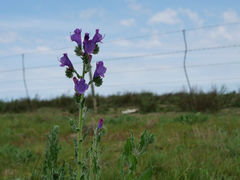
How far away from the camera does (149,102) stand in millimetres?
11398

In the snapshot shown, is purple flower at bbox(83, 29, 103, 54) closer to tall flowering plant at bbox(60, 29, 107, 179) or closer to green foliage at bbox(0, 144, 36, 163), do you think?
tall flowering plant at bbox(60, 29, 107, 179)

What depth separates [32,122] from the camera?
886 centimetres

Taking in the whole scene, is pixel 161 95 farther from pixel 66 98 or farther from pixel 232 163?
pixel 232 163

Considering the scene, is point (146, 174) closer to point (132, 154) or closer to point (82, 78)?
point (132, 154)

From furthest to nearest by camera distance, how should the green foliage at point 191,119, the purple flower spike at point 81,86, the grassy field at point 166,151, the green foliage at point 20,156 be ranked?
the green foliage at point 191,119
the green foliage at point 20,156
the grassy field at point 166,151
the purple flower spike at point 81,86

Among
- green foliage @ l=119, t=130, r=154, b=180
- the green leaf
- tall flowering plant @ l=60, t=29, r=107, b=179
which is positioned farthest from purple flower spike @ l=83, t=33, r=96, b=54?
the green leaf

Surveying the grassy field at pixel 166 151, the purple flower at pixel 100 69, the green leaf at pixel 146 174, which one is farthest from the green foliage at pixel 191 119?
the purple flower at pixel 100 69

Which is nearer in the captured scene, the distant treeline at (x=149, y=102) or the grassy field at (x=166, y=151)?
the grassy field at (x=166, y=151)

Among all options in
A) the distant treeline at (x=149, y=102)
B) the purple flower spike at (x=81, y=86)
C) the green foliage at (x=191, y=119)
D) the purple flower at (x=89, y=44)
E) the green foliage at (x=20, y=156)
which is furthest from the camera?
the distant treeline at (x=149, y=102)

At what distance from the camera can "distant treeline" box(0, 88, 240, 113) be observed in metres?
Result: 10.6

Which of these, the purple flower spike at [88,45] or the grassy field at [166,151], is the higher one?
the purple flower spike at [88,45]

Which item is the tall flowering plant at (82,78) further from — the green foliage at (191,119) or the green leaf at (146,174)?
the green foliage at (191,119)

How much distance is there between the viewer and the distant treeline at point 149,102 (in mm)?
10617

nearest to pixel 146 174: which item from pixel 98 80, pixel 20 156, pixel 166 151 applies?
pixel 98 80
